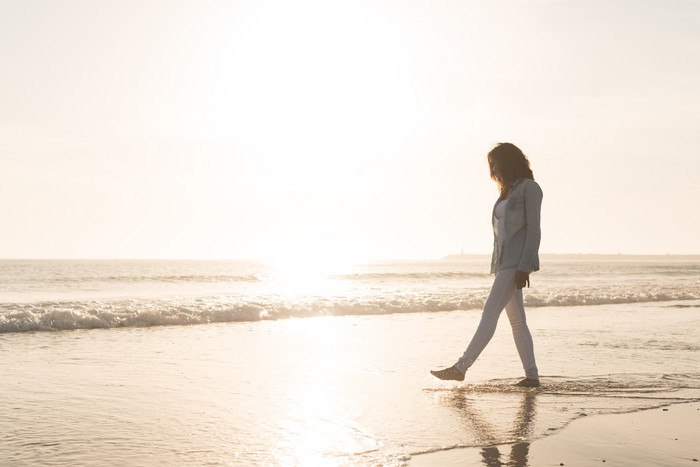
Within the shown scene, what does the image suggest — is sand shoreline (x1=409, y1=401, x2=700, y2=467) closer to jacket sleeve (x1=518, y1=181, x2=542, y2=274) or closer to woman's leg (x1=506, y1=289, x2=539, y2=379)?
woman's leg (x1=506, y1=289, x2=539, y2=379)

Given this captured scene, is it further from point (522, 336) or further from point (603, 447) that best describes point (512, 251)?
point (603, 447)

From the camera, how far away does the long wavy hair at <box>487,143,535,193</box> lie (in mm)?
6121

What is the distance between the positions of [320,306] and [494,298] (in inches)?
400

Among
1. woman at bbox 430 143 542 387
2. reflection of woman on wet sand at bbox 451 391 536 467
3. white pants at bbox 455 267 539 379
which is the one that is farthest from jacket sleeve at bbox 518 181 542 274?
reflection of woman on wet sand at bbox 451 391 536 467

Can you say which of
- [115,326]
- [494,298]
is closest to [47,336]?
[115,326]

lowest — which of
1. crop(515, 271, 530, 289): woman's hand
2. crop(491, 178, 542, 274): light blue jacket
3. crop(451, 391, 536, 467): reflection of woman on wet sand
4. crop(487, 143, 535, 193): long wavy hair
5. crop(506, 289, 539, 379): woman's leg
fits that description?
crop(451, 391, 536, 467): reflection of woman on wet sand

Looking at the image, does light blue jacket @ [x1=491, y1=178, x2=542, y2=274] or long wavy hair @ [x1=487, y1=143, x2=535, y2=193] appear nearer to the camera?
light blue jacket @ [x1=491, y1=178, x2=542, y2=274]

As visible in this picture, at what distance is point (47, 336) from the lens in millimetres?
10688

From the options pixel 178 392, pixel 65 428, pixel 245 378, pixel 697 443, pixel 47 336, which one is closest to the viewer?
pixel 697 443

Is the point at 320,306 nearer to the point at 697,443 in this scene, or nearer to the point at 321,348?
the point at 321,348

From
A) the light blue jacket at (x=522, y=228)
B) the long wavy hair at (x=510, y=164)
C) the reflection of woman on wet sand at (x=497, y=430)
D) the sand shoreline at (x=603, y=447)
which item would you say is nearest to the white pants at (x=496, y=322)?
the light blue jacket at (x=522, y=228)

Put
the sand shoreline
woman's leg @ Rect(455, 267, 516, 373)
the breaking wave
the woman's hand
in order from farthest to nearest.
A: the breaking wave
woman's leg @ Rect(455, 267, 516, 373)
the woman's hand
the sand shoreline

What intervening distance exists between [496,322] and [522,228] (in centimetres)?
92

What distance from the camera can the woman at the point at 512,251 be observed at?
19.4 ft
